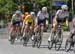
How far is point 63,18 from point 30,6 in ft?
73.2

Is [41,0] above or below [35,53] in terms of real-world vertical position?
below

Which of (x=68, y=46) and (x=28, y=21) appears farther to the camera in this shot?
(x=28, y=21)

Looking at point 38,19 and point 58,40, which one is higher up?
point 38,19

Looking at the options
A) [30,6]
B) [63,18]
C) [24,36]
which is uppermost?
[63,18]

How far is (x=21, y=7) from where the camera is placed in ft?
121

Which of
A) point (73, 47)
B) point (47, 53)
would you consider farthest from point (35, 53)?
point (73, 47)

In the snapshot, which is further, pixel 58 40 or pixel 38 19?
pixel 38 19

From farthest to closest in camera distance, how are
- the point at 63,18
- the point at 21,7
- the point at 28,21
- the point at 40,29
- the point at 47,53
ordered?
the point at 21,7
the point at 28,21
the point at 40,29
the point at 63,18
the point at 47,53

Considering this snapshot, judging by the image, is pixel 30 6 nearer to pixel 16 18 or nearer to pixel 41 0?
pixel 41 0

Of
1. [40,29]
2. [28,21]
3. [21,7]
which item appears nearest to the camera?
[40,29]

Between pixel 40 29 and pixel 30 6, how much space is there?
2083 centimetres

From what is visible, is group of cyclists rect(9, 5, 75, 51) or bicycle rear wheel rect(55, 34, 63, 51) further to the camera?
bicycle rear wheel rect(55, 34, 63, 51)

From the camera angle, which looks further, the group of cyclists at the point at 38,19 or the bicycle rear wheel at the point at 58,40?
the bicycle rear wheel at the point at 58,40

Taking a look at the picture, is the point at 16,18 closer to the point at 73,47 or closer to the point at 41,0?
the point at 73,47
